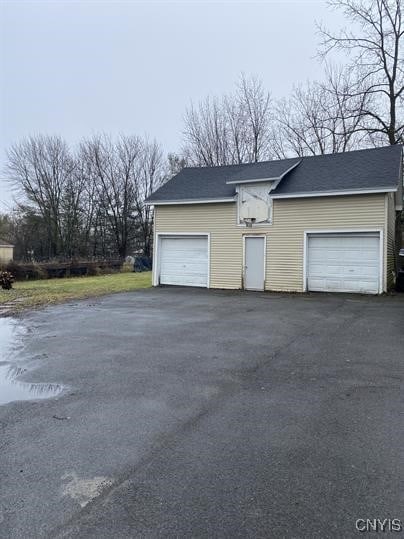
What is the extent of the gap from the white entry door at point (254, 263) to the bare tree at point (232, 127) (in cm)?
1714

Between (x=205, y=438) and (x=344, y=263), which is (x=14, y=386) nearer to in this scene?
(x=205, y=438)

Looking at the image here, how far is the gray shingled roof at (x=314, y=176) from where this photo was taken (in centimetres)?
1365

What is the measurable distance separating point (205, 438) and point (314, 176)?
13385mm

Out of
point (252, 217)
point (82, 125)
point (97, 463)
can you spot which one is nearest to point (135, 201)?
point (82, 125)

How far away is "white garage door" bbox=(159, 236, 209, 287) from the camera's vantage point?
1672 cm

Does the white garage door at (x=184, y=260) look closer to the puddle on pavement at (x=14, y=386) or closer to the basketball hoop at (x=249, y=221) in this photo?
the basketball hoop at (x=249, y=221)

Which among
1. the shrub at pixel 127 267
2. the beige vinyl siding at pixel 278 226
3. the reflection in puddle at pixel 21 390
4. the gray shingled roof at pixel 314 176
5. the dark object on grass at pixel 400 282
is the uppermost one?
the gray shingled roof at pixel 314 176

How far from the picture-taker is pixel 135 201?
40656 millimetres

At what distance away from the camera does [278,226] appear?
1502cm

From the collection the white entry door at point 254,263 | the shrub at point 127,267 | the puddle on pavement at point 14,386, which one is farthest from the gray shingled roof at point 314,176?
the shrub at point 127,267

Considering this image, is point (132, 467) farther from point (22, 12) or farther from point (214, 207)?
point (22, 12)

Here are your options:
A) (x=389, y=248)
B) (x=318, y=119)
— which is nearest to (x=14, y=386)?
(x=389, y=248)

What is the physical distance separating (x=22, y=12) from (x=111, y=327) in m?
14.1

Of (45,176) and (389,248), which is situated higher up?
(45,176)
